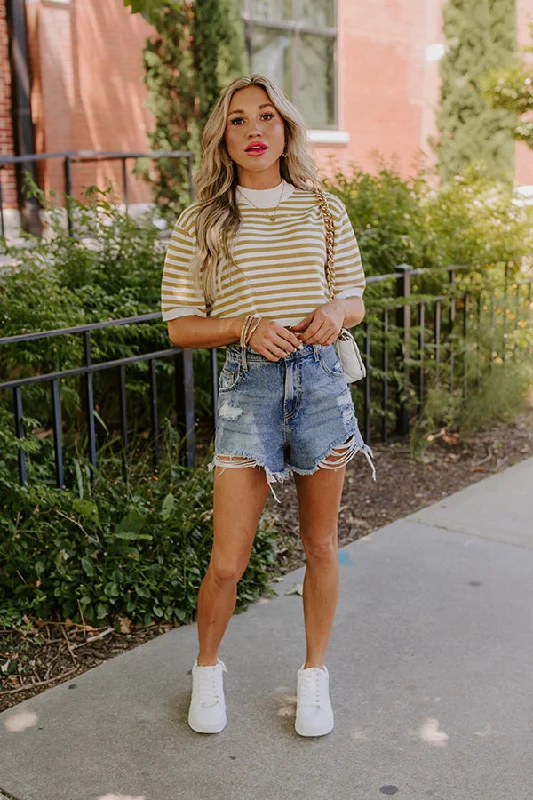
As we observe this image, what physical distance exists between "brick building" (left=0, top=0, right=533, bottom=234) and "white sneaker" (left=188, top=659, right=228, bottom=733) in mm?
5175

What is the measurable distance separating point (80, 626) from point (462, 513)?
7.50 ft

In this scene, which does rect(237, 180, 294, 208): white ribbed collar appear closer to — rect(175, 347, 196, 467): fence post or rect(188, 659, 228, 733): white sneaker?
rect(188, 659, 228, 733): white sneaker

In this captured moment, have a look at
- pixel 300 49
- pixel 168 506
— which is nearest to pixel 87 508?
pixel 168 506

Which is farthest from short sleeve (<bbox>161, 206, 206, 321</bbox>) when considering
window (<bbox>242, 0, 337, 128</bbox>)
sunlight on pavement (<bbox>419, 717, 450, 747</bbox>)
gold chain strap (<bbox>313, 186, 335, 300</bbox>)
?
window (<bbox>242, 0, 337, 128</bbox>)

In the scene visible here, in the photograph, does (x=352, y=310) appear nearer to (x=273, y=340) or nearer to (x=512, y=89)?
(x=273, y=340)

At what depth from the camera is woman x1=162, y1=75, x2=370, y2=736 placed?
9.07ft

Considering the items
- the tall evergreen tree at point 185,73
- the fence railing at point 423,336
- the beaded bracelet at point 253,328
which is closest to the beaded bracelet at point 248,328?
the beaded bracelet at point 253,328

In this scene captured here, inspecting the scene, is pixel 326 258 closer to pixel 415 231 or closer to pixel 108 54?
pixel 415 231

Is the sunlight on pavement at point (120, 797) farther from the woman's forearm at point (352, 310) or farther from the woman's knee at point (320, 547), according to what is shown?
the woman's forearm at point (352, 310)

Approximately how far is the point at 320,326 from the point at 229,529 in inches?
26.5

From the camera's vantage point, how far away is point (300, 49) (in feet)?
43.6

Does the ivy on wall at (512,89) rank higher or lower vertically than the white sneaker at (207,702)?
higher

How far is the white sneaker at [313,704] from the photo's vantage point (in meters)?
2.96

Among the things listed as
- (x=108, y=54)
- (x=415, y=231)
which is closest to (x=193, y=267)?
(x=415, y=231)
